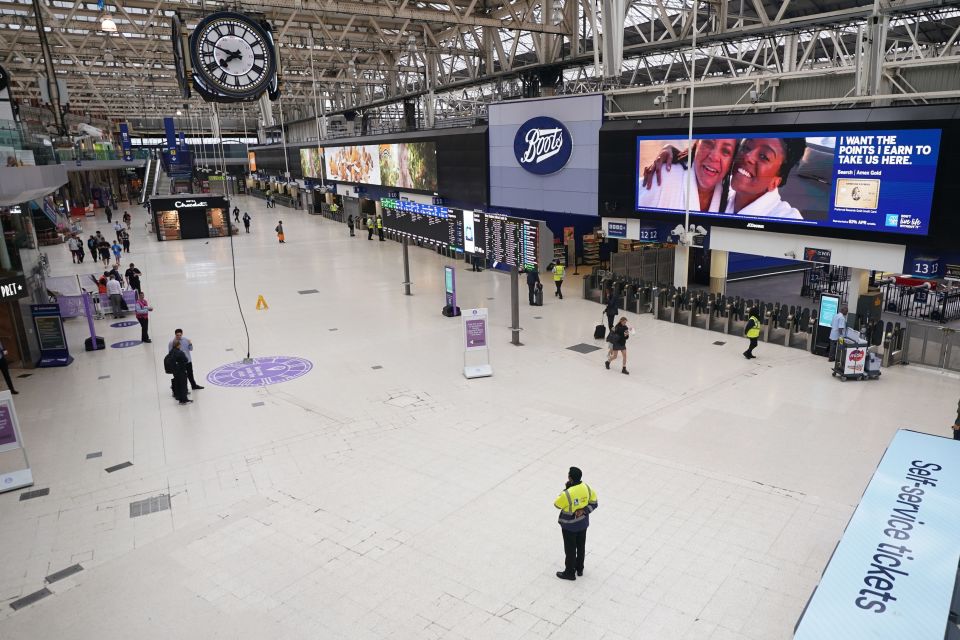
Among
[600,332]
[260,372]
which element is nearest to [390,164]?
[600,332]

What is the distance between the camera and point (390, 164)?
31.8m

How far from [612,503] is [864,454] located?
14.2 feet

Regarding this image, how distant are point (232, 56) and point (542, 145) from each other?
1230 centimetres

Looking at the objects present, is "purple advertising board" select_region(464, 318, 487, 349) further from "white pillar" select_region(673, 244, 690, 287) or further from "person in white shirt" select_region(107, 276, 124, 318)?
"person in white shirt" select_region(107, 276, 124, 318)

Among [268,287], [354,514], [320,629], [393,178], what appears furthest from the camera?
[393,178]

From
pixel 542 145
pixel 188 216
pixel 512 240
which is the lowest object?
pixel 188 216

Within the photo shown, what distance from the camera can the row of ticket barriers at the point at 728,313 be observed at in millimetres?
13875

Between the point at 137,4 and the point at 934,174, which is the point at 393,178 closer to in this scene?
the point at 137,4

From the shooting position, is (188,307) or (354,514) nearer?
(354,514)

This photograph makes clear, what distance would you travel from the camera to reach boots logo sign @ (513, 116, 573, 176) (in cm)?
2044

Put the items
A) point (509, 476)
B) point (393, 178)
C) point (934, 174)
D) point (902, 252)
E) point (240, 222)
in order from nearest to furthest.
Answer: point (509, 476) < point (934, 174) < point (902, 252) < point (393, 178) < point (240, 222)

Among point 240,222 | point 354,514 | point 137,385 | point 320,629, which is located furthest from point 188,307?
point 240,222

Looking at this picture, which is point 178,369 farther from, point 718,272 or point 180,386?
point 718,272

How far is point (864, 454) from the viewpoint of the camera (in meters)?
9.55
